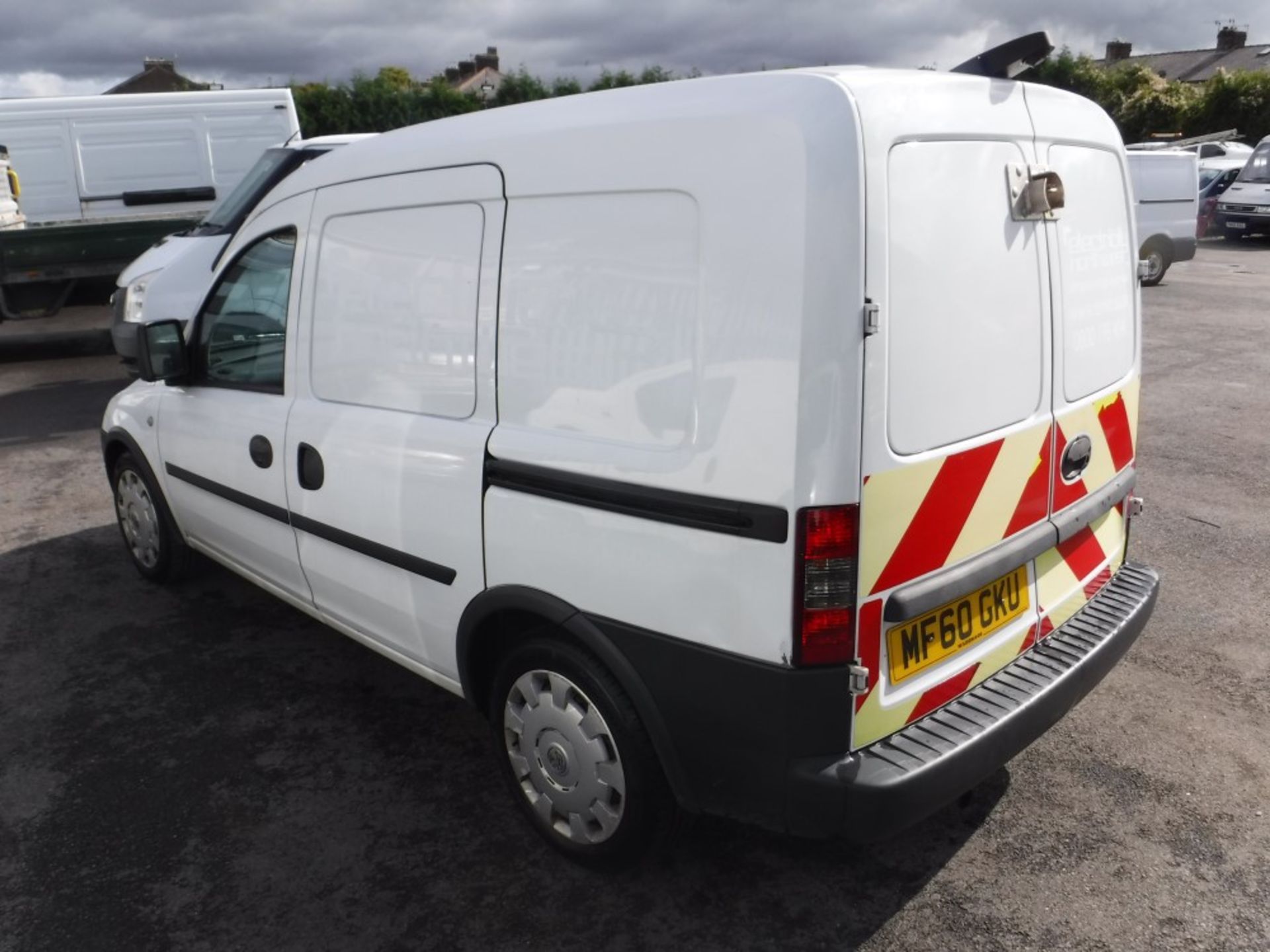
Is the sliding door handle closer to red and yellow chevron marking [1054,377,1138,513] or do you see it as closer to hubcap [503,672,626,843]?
hubcap [503,672,626,843]

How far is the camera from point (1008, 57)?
2625 mm

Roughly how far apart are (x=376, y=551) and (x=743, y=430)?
1.49 m

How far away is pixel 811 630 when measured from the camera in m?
2.30

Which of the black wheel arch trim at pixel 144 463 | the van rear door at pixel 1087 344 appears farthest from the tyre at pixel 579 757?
the black wheel arch trim at pixel 144 463

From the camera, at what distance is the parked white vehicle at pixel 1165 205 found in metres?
13.6

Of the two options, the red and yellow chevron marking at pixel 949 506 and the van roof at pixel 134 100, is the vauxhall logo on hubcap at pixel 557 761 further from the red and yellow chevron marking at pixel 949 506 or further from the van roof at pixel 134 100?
the van roof at pixel 134 100

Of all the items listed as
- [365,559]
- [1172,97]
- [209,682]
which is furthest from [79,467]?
[1172,97]

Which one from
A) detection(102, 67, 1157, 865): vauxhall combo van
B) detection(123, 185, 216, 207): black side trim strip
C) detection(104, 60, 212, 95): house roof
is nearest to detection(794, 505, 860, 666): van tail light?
detection(102, 67, 1157, 865): vauxhall combo van

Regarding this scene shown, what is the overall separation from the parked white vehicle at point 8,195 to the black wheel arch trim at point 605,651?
9.96m

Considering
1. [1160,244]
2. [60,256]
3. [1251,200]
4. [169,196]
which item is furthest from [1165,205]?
[60,256]

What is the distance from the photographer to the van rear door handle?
3473 mm

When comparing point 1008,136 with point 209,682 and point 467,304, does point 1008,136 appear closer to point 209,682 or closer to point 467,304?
point 467,304

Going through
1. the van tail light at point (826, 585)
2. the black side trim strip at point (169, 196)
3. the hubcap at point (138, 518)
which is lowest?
the hubcap at point (138, 518)

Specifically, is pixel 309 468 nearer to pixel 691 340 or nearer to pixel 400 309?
pixel 400 309
